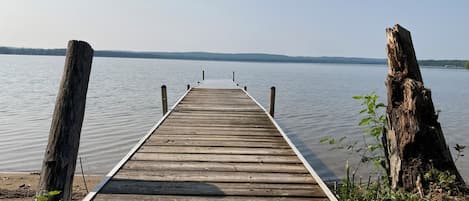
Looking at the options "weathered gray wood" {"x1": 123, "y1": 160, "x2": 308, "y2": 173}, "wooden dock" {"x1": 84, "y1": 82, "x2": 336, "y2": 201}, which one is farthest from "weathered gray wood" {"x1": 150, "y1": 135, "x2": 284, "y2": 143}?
"weathered gray wood" {"x1": 123, "y1": 160, "x2": 308, "y2": 173}

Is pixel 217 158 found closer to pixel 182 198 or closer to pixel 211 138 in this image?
pixel 211 138

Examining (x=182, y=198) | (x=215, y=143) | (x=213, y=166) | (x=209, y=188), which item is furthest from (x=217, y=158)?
(x=182, y=198)

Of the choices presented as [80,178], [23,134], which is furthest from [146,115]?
[80,178]

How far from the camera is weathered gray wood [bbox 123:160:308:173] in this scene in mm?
5500

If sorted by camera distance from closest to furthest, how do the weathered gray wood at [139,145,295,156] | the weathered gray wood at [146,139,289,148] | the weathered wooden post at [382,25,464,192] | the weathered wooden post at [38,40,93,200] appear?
the weathered wooden post at [38,40,93,200] → the weathered wooden post at [382,25,464,192] → the weathered gray wood at [139,145,295,156] → the weathered gray wood at [146,139,289,148]

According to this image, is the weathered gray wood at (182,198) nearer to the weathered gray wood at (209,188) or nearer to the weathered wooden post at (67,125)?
the weathered gray wood at (209,188)

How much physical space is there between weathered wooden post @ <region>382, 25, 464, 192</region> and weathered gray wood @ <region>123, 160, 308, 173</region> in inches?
52.0

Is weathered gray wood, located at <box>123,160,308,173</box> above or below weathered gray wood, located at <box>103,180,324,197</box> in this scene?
above

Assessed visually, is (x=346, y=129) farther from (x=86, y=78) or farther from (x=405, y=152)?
(x=86, y=78)

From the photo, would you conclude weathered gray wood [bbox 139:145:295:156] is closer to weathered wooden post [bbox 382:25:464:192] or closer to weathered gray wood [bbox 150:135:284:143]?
weathered gray wood [bbox 150:135:284:143]

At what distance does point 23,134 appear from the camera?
547 inches

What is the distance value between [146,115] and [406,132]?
52.7 ft

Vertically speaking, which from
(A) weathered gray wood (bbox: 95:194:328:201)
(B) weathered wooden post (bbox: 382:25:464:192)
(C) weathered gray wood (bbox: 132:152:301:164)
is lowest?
(A) weathered gray wood (bbox: 95:194:328:201)

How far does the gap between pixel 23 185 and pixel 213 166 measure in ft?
16.2
